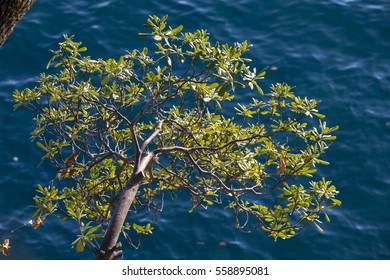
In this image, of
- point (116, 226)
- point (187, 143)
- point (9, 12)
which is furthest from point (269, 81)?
point (9, 12)

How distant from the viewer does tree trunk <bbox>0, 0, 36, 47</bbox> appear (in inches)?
163

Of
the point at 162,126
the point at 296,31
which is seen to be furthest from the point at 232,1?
the point at 162,126

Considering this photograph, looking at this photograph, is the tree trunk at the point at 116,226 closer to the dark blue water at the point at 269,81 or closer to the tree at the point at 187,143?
the tree at the point at 187,143

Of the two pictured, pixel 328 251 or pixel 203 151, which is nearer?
pixel 203 151

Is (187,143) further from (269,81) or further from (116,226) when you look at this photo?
(269,81)

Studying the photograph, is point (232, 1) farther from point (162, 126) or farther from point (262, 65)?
point (162, 126)

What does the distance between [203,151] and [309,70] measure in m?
5.68

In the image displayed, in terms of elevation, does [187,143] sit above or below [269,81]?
above

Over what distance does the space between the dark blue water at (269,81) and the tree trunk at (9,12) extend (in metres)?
5.33

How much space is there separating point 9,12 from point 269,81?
24.1ft

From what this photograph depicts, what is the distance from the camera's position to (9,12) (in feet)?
13.7

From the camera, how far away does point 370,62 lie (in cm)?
1163

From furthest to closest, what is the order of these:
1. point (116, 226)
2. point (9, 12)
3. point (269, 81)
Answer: point (269, 81) < point (116, 226) < point (9, 12)

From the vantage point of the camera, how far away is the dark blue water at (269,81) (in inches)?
365
